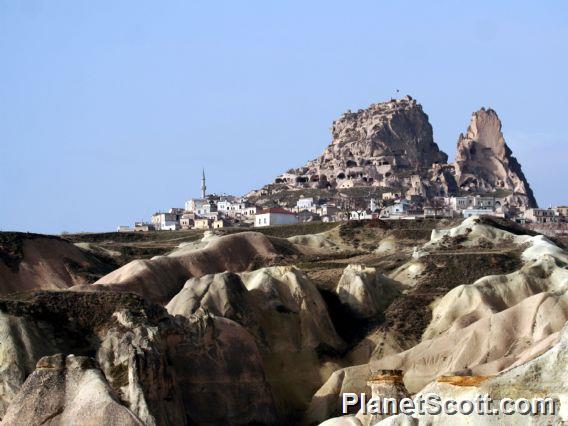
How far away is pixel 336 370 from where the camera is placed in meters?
71.6

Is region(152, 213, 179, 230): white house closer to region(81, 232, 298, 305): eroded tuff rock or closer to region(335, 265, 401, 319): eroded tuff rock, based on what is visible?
region(81, 232, 298, 305): eroded tuff rock

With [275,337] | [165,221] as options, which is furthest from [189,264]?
[165,221]

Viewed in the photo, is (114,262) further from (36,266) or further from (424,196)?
(424,196)

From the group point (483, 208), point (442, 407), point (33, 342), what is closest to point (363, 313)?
point (33, 342)

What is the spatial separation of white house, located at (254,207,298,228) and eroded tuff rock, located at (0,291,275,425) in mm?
102467

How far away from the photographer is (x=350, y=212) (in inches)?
6929

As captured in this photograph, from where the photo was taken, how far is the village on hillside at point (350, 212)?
170m

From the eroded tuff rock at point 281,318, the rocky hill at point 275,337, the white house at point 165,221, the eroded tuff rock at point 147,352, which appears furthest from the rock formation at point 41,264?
the white house at point 165,221

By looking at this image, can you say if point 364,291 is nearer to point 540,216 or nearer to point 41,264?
point 41,264

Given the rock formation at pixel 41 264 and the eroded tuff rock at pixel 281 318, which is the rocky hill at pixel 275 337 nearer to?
the eroded tuff rock at pixel 281 318

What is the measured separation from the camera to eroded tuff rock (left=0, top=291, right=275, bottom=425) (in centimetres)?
5412

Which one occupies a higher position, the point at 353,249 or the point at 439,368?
the point at 353,249

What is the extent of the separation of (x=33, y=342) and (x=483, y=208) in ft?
422

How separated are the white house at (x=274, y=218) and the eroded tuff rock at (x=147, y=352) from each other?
102 meters
